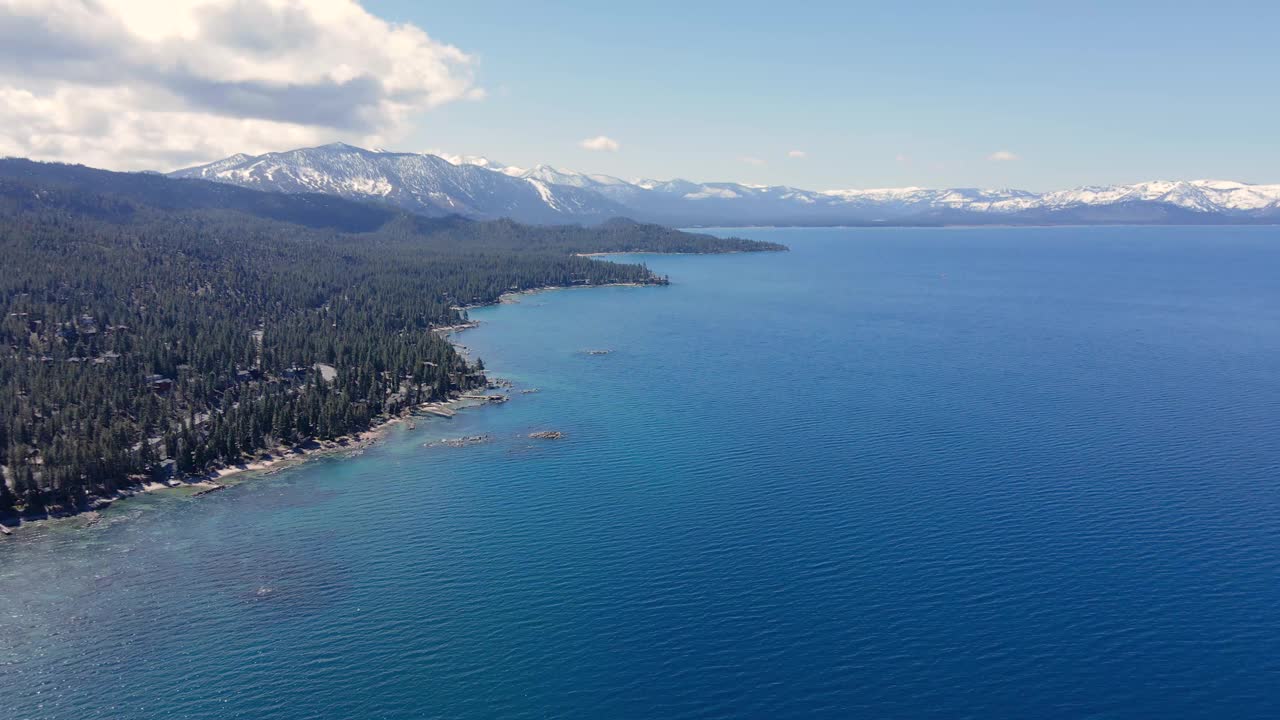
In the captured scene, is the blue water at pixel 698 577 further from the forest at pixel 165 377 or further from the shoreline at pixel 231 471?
the forest at pixel 165 377

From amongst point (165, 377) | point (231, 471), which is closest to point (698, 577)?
point (231, 471)

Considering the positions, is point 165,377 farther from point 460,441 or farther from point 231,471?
point 460,441

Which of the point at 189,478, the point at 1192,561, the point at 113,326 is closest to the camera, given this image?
the point at 1192,561

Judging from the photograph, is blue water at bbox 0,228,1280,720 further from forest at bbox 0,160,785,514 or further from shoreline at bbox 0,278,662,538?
forest at bbox 0,160,785,514

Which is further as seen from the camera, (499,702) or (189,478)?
(189,478)

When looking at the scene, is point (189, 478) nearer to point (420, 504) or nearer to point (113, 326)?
point (420, 504)

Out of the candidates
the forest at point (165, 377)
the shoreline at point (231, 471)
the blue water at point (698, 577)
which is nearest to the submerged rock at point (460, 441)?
the blue water at point (698, 577)

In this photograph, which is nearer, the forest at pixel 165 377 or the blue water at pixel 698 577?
the blue water at pixel 698 577

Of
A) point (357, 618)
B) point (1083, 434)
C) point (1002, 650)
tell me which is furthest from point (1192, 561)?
point (357, 618)
